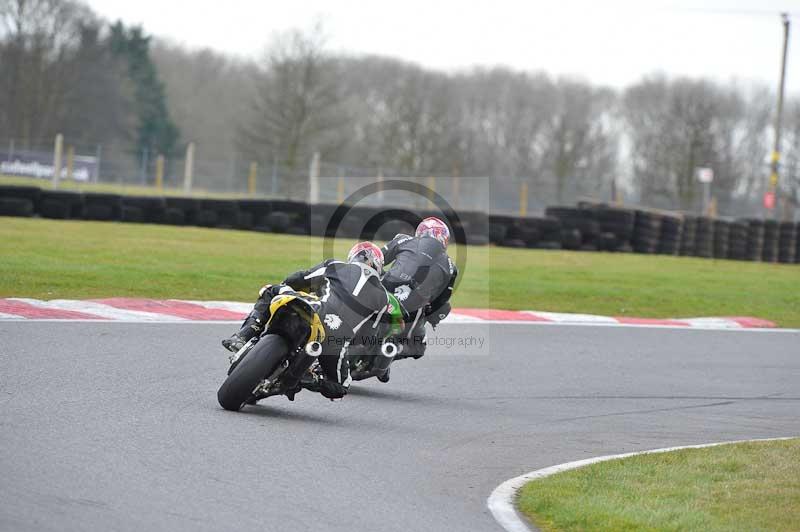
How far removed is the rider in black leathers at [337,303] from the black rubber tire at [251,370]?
406 millimetres

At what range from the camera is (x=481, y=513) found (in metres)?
5.63

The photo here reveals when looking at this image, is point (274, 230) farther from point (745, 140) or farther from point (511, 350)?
point (745, 140)

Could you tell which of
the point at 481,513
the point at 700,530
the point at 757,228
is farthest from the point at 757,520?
the point at 757,228

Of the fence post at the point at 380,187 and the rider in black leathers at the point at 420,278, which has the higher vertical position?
the fence post at the point at 380,187

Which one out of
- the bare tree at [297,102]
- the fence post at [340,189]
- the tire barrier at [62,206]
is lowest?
the tire barrier at [62,206]

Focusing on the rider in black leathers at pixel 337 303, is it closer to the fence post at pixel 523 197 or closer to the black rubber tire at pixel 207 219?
the black rubber tire at pixel 207 219

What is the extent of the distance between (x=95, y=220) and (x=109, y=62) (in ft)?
150

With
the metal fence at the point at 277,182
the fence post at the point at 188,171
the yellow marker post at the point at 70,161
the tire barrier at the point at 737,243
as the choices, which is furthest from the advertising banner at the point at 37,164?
the tire barrier at the point at 737,243

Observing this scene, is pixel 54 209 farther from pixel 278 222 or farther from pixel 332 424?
pixel 332 424

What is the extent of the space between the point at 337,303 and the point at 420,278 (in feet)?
5.15

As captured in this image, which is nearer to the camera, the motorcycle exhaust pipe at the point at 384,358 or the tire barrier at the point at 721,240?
the motorcycle exhaust pipe at the point at 384,358

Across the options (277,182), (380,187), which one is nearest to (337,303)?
(277,182)

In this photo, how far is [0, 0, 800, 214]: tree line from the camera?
48.8m

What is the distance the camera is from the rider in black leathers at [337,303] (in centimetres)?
791
